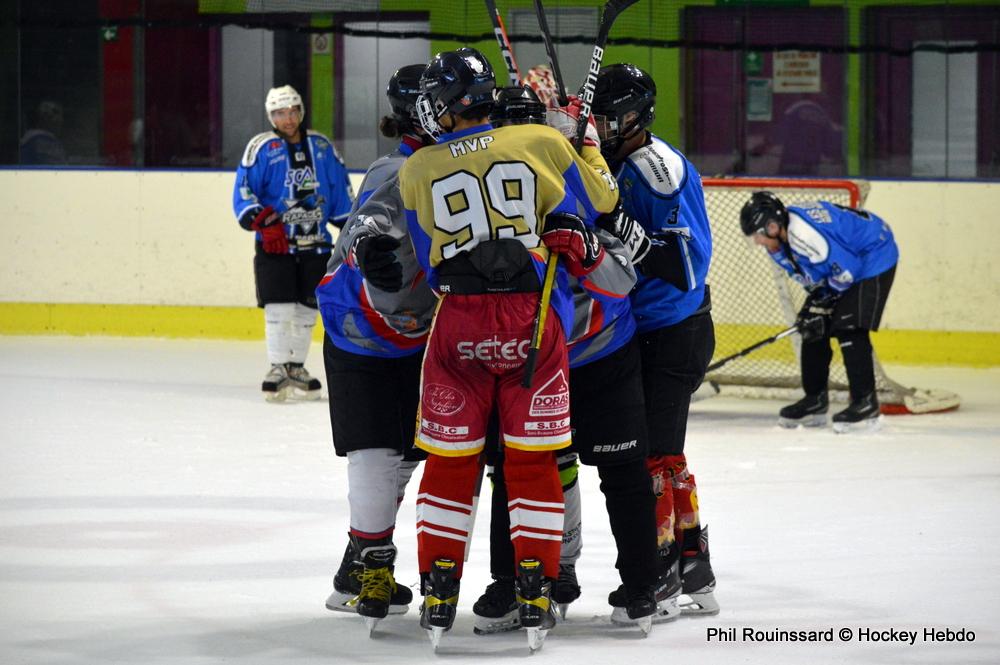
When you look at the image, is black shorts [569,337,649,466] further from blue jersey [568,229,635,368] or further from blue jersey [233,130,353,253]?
blue jersey [233,130,353,253]

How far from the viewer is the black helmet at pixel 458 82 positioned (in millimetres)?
2818

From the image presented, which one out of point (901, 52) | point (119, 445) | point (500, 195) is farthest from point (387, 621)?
point (901, 52)

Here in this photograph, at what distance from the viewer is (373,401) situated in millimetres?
3070

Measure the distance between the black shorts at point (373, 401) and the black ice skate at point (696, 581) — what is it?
581mm

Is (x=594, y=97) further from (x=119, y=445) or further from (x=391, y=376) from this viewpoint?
(x=119, y=445)

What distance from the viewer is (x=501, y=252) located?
109 inches

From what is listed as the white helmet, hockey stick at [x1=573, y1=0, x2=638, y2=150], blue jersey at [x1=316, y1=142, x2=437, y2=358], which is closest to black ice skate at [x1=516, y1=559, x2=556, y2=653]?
blue jersey at [x1=316, y1=142, x2=437, y2=358]

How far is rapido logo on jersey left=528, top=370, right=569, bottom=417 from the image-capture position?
2.81 metres

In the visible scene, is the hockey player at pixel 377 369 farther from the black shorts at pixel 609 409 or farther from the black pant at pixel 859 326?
the black pant at pixel 859 326

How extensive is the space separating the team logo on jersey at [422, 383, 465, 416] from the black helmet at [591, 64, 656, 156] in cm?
63

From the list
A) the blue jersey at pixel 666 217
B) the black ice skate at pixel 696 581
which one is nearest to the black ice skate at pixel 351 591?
the black ice skate at pixel 696 581

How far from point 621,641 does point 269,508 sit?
5.09ft

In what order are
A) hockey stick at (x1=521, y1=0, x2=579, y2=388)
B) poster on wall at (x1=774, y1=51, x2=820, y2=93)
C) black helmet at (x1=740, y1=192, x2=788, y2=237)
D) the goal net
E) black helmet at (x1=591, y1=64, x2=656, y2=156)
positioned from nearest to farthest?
1. hockey stick at (x1=521, y1=0, x2=579, y2=388)
2. black helmet at (x1=591, y1=64, x2=656, y2=156)
3. black helmet at (x1=740, y1=192, x2=788, y2=237)
4. the goal net
5. poster on wall at (x1=774, y1=51, x2=820, y2=93)

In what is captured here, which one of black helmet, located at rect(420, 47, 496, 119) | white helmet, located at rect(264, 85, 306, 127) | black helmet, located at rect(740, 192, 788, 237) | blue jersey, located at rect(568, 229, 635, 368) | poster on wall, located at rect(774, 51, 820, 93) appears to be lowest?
blue jersey, located at rect(568, 229, 635, 368)
